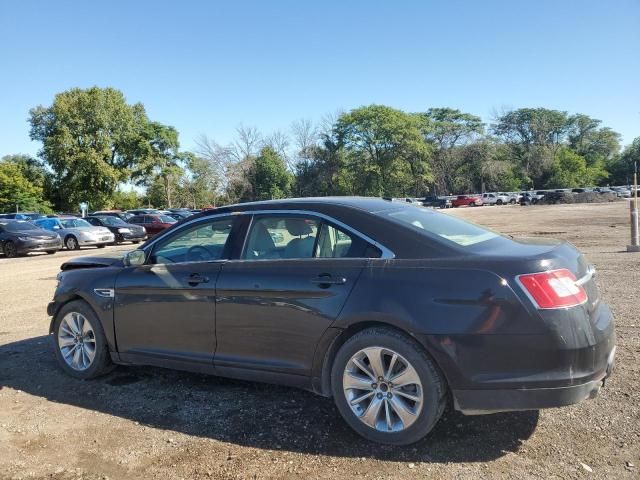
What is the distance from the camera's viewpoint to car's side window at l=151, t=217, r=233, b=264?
4484 mm

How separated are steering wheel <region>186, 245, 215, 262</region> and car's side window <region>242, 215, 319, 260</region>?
1.33ft

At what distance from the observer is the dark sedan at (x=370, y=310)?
320cm

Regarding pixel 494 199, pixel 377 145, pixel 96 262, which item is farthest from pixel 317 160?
pixel 96 262

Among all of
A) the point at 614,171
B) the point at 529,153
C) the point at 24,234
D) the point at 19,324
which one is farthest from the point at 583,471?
the point at 614,171

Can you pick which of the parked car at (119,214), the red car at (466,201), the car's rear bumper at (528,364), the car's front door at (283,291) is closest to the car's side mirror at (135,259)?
the car's front door at (283,291)

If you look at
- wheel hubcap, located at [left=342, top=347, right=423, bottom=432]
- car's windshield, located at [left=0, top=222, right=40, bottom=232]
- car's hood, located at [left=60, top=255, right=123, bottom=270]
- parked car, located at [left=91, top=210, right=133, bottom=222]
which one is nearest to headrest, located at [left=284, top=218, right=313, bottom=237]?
wheel hubcap, located at [left=342, top=347, right=423, bottom=432]

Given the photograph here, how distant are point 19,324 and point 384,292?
6.37m

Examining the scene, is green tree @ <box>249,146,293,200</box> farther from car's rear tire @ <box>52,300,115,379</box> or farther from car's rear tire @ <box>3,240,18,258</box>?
car's rear tire @ <box>52,300,115,379</box>

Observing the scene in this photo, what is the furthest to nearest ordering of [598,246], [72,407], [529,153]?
1. [529,153]
2. [598,246]
3. [72,407]

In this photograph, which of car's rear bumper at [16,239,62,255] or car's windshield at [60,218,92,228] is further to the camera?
car's windshield at [60,218,92,228]

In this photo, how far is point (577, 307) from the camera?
127 inches

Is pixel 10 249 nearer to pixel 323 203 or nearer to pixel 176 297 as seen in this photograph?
pixel 176 297

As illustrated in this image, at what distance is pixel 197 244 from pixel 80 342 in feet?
5.25

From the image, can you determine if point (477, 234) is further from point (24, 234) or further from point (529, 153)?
point (529, 153)
